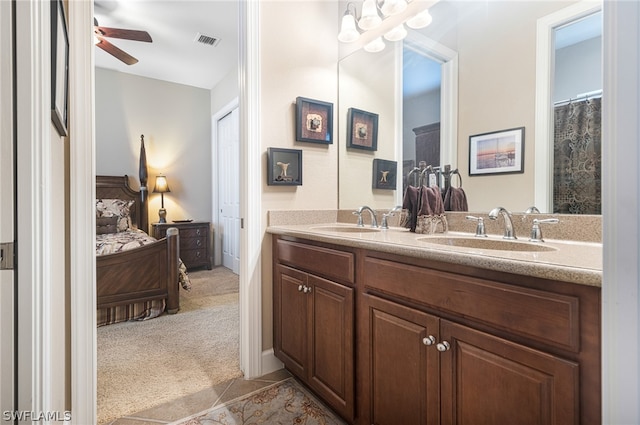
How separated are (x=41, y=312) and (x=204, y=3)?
10.00ft

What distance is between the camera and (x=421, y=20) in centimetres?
180

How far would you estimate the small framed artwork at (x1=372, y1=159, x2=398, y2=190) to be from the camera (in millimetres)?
2049

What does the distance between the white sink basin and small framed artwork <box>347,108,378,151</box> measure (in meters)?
0.97

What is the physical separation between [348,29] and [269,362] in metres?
2.27

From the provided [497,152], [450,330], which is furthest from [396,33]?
[450,330]

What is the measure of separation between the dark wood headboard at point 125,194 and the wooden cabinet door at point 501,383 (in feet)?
15.0

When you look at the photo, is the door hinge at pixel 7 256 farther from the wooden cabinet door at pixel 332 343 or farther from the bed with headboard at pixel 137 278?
the bed with headboard at pixel 137 278

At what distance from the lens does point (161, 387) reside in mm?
1802

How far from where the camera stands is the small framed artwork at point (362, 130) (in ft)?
7.14

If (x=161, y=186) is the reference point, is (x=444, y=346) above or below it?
below

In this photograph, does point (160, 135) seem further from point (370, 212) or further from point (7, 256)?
point (7, 256)

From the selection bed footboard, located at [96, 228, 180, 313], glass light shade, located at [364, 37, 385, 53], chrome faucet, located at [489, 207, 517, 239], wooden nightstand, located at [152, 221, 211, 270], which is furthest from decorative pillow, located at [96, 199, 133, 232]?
chrome faucet, located at [489, 207, 517, 239]

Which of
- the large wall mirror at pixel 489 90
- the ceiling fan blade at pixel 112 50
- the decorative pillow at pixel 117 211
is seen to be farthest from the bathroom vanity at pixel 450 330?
the decorative pillow at pixel 117 211

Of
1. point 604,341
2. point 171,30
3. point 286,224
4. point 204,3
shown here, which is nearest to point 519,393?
point 604,341
